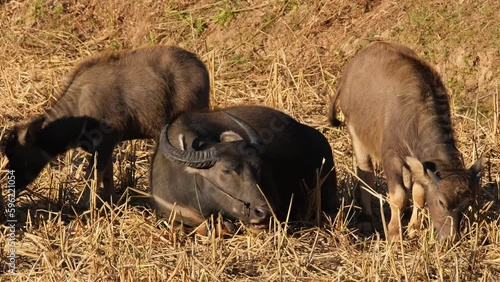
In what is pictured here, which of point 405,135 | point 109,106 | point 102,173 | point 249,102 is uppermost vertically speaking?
point 405,135

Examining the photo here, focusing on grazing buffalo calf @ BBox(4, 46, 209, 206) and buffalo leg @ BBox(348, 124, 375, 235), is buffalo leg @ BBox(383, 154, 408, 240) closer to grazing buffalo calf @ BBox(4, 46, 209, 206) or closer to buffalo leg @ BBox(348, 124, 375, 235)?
buffalo leg @ BBox(348, 124, 375, 235)

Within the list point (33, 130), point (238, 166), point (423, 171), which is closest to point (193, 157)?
point (238, 166)

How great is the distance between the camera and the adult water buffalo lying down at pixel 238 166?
313 inches

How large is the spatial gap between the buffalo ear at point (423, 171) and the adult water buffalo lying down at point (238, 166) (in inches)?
42.8

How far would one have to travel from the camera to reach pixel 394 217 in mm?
8203

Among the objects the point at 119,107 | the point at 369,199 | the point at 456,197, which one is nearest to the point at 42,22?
the point at 119,107

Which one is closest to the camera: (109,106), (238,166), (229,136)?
(238,166)

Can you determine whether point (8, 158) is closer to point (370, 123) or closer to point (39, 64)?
point (370, 123)

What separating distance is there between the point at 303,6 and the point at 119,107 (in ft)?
16.0

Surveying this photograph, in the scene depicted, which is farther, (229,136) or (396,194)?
(229,136)

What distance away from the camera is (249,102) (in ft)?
40.8

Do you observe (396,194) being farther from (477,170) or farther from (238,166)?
(238,166)

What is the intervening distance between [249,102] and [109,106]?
114 inches

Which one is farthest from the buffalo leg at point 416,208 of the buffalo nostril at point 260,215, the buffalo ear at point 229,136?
the buffalo ear at point 229,136
